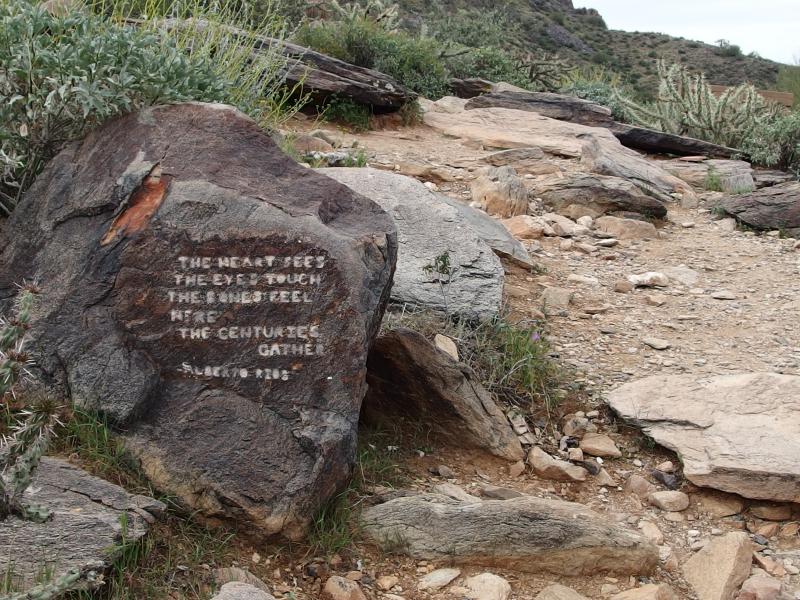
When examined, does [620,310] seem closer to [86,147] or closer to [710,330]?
[710,330]

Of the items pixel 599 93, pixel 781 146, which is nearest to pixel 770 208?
pixel 781 146

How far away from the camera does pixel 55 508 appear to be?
285 centimetres

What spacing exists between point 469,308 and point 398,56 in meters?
7.42

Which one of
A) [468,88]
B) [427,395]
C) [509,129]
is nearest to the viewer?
[427,395]

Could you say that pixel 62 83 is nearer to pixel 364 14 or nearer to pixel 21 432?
pixel 21 432

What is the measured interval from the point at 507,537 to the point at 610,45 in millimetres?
33139

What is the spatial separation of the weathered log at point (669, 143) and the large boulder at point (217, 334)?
337 inches

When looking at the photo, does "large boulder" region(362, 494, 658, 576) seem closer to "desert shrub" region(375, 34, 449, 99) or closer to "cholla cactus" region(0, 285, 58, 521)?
"cholla cactus" region(0, 285, 58, 521)

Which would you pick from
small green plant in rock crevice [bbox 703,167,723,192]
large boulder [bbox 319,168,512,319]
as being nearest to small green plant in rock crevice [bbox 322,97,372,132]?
large boulder [bbox 319,168,512,319]

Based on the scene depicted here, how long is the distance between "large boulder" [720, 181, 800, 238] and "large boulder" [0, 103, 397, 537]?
547 cm

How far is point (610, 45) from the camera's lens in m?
33.9

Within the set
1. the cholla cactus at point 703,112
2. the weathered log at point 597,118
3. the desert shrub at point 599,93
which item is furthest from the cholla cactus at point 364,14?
the cholla cactus at point 703,112

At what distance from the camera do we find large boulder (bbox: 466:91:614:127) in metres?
11.8

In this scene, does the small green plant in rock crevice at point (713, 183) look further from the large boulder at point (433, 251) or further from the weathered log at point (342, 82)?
the large boulder at point (433, 251)
